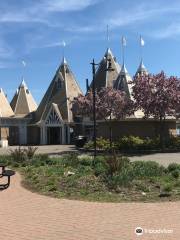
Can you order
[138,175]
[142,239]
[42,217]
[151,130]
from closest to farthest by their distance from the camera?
1. [142,239]
2. [42,217]
3. [138,175]
4. [151,130]

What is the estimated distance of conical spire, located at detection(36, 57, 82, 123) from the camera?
5666 centimetres

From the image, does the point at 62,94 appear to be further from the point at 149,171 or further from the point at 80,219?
the point at 80,219

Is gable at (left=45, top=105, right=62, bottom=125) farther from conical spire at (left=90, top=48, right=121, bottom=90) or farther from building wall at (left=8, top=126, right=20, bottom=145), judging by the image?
conical spire at (left=90, top=48, right=121, bottom=90)

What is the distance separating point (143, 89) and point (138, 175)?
19956mm

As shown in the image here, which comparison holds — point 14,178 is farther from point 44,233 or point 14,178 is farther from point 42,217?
point 44,233

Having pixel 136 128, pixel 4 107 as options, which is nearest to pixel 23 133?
pixel 4 107

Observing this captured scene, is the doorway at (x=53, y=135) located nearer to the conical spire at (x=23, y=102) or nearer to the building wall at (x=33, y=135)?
the building wall at (x=33, y=135)

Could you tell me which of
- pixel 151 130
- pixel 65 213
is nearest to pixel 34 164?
pixel 65 213

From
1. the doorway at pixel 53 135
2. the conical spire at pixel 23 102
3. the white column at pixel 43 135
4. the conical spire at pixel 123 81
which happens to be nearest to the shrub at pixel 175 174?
the conical spire at pixel 123 81

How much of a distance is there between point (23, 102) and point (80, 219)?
54.7 m

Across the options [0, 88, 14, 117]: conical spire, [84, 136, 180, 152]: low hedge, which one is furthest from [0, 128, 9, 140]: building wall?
[84, 136, 180, 152]: low hedge

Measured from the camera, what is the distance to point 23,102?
208 ft

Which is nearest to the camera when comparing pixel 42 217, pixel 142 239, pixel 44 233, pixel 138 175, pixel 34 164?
pixel 142 239

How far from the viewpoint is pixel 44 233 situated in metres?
8.45
